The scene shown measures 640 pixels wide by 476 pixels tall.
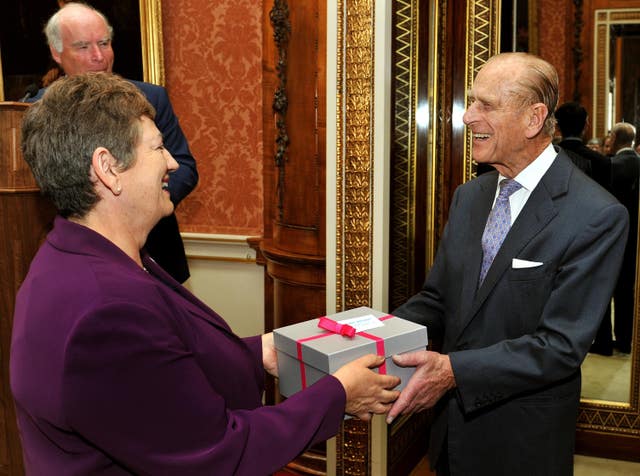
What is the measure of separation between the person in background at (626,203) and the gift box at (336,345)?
2.05 metres

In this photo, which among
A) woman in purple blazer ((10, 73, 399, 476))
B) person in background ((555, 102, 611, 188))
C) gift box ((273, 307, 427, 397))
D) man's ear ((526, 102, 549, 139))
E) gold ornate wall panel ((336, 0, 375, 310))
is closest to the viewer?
woman in purple blazer ((10, 73, 399, 476))

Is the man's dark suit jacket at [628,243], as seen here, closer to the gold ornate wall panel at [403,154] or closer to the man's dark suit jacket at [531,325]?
the gold ornate wall panel at [403,154]

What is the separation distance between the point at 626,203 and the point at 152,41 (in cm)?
278

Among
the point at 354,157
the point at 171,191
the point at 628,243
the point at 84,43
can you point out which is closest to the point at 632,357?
the point at 628,243

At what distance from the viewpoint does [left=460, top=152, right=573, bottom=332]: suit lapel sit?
1892 mm

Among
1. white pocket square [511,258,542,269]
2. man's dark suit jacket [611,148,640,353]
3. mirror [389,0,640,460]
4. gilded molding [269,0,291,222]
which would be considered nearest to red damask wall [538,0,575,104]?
mirror [389,0,640,460]

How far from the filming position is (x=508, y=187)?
204 centimetres

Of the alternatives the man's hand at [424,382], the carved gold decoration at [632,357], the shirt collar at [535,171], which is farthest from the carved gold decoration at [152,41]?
the man's hand at [424,382]

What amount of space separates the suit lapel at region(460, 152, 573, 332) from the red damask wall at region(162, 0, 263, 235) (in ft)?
7.76

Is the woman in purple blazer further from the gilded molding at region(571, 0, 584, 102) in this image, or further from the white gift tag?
the gilded molding at region(571, 0, 584, 102)

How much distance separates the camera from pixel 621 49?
11.4ft

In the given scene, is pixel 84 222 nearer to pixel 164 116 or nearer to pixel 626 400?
pixel 164 116

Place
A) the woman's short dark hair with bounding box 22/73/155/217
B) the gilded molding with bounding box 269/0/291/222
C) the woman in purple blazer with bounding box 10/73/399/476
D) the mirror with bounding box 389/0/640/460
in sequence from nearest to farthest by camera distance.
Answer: the woman in purple blazer with bounding box 10/73/399/476 → the woman's short dark hair with bounding box 22/73/155/217 → the gilded molding with bounding box 269/0/291/222 → the mirror with bounding box 389/0/640/460

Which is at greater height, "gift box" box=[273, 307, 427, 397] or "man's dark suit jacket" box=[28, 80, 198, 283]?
"man's dark suit jacket" box=[28, 80, 198, 283]
